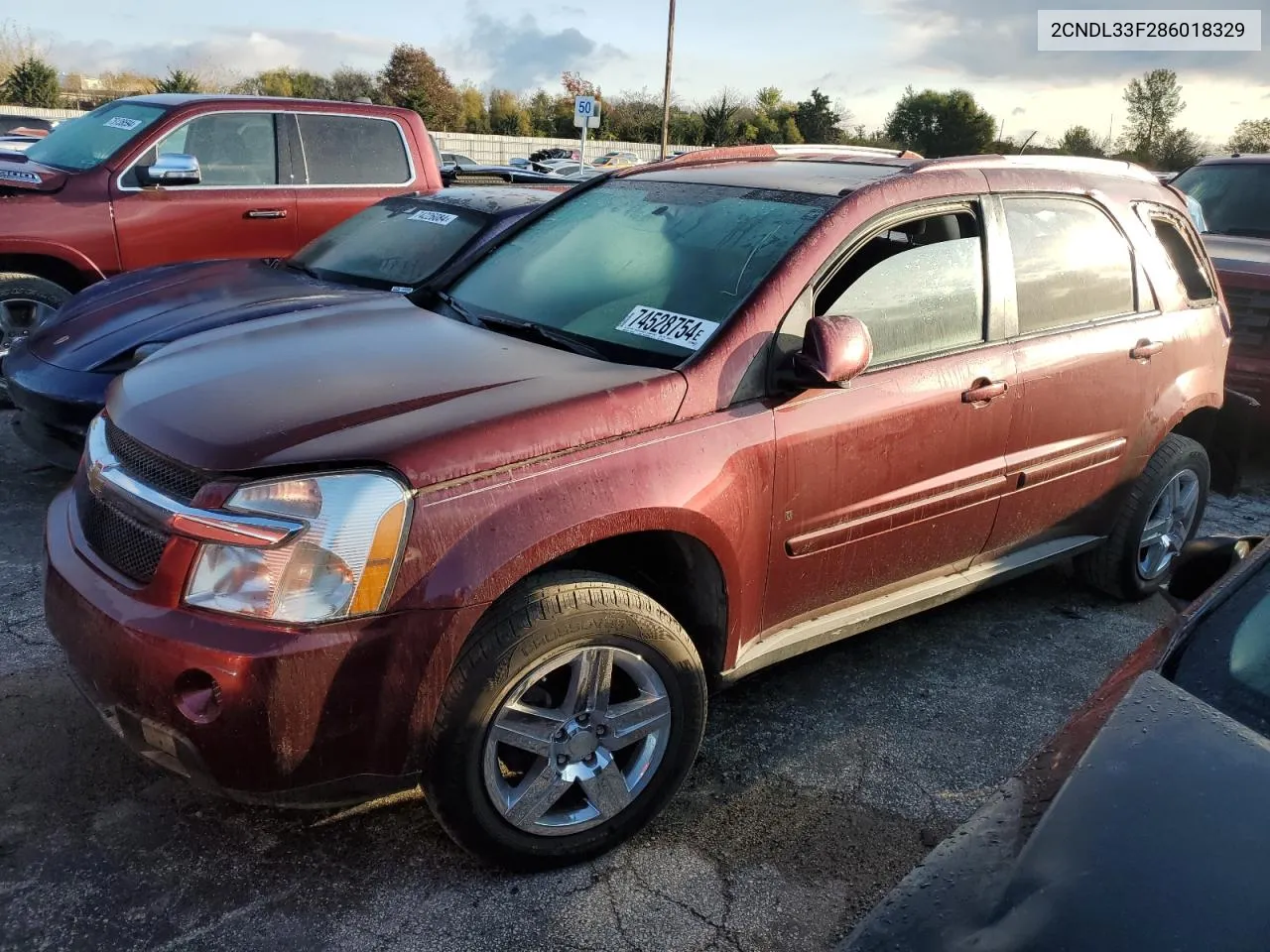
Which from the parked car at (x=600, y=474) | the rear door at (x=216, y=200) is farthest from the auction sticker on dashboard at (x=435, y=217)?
the parked car at (x=600, y=474)

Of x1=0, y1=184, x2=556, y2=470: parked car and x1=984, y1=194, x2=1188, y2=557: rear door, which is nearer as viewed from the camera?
x1=984, y1=194, x2=1188, y2=557: rear door

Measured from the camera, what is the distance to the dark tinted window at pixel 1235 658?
1838 millimetres

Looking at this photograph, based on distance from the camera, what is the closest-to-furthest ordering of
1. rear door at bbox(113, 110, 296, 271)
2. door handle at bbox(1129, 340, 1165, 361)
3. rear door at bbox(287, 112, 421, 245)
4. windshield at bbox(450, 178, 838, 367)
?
1. windshield at bbox(450, 178, 838, 367)
2. door handle at bbox(1129, 340, 1165, 361)
3. rear door at bbox(113, 110, 296, 271)
4. rear door at bbox(287, 112, 421, 245)

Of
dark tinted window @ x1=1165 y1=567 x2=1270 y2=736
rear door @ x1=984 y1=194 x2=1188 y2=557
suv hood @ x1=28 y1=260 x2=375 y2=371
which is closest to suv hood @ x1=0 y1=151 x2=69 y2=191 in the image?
suv hood @ x1=28 y1=260 x2=375 y2=371

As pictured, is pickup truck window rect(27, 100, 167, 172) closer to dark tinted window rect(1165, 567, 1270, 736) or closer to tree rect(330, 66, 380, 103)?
dark tinted window rect(1165, 567, 1270, 736)

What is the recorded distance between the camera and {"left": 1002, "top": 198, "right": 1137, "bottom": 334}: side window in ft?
11.7

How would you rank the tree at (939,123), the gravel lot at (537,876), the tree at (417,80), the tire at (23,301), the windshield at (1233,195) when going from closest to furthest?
the gravel lot at (537,876) < the tire at (23,301) < the windshield at (1233,195) < the tree at (939,123) < the tree at (417,80)

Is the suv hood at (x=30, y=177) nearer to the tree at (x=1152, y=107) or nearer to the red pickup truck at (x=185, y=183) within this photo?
the red pickup truck at (x=185, y=183)

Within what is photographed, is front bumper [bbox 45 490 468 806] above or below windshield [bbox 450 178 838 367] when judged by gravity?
below

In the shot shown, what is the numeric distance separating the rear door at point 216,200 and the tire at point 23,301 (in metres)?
0.43

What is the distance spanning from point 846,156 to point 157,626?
2.91 m

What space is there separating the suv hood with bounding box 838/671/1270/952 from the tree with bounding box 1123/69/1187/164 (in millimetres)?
42221

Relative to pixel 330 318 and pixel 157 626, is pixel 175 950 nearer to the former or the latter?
pixel 157 626

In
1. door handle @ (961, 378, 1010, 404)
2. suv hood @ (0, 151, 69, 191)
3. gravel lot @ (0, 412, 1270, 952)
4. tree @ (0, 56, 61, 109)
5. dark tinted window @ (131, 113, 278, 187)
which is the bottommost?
gravel lot @ (0, 412, 1270, 952)
